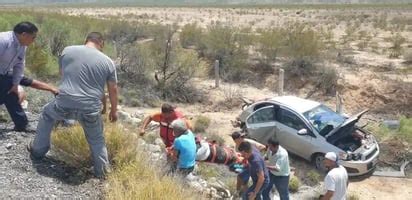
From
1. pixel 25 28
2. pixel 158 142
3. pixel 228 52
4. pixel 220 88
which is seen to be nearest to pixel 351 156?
pixel 158 142

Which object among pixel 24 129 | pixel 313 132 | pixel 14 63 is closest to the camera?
pixel 14 63

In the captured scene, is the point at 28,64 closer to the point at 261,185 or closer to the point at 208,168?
the point at 208,168

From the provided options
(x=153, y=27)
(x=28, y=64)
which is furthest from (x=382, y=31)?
(x=28, y=64)

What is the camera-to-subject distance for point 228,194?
8578 millimetres

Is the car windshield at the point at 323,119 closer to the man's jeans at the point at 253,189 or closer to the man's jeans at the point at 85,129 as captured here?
the man's jeans at the point at 253,189

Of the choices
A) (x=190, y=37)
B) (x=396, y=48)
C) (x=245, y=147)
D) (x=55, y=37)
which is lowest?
(x=396, y=48)

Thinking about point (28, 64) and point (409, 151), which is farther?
point (28, 64)

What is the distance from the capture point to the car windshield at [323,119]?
37.1ft

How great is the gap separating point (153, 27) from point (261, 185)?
24914mm

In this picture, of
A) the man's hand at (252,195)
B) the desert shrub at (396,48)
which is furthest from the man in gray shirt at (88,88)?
the desert shrub at (396,48)

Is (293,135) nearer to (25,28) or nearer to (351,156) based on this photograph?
(351,156)

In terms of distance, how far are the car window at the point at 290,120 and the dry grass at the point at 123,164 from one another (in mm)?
5993

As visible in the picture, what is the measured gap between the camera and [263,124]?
1230 centimetres

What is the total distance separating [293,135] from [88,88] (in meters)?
7.21
